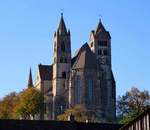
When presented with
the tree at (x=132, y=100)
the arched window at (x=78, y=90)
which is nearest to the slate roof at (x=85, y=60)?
the arched window at (x=78, y=90)

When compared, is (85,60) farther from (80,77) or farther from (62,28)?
(62,28)

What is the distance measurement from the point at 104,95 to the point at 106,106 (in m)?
3.27

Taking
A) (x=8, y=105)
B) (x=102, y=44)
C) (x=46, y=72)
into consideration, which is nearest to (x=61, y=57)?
(x=46, y=72)

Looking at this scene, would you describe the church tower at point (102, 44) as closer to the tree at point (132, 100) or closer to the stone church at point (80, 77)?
the stone church at point (80, 77)

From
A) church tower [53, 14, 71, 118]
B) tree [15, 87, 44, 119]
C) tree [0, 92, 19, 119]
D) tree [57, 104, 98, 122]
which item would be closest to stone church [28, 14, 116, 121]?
church tower [53, 14, 71, 118]

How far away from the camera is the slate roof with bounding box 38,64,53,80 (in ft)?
602

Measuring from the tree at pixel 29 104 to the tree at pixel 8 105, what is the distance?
184 cm

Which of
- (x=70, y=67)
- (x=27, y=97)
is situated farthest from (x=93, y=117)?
(x=70, y=67)

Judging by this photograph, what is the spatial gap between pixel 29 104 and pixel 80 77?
25108 millimetres

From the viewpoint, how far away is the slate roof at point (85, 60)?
16950 cm

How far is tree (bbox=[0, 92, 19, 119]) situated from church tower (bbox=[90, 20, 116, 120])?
21796mm

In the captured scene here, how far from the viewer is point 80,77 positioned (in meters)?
169

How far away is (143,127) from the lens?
146 feet

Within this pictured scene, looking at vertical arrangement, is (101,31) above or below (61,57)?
above
